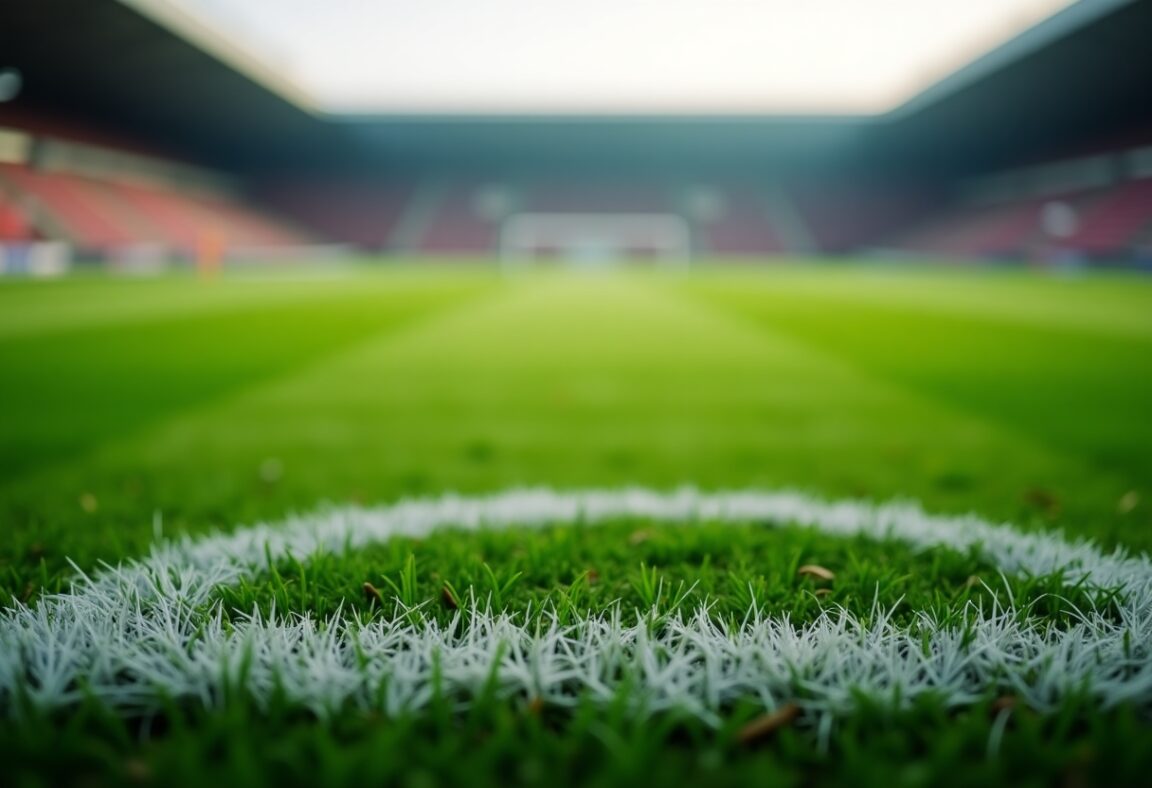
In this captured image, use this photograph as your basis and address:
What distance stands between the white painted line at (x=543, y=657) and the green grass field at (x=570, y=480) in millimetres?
40

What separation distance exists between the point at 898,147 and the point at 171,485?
45070mm

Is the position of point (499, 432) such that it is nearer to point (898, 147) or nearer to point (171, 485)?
point (171, 485)

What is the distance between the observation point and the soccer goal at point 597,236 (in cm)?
4719

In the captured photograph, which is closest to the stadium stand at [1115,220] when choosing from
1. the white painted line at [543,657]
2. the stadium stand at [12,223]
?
the white painted line at [543,657]

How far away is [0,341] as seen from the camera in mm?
7242

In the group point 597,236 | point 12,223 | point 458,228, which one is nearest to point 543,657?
point 12,223

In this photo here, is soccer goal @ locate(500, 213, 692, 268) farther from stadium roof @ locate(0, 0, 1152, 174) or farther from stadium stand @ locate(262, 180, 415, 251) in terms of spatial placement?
stadium stand @ locate(262, 180, 415, 251)

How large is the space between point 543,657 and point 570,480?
1.95 metres

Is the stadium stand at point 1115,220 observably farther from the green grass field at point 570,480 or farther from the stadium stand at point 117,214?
the stadium stand at point 117,214

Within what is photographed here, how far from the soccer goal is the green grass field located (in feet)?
128

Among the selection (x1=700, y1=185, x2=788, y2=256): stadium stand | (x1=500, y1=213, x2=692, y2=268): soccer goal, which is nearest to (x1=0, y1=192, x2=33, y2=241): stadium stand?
(x1=500, y1=213, x2=692, y2=268): soccer goal

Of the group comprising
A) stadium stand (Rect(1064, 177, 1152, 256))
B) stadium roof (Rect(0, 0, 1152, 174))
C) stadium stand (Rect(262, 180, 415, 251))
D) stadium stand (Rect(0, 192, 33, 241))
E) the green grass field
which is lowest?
the green grass field

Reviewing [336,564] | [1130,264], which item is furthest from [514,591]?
[1130,264]

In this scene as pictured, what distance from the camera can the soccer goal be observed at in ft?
155
